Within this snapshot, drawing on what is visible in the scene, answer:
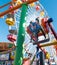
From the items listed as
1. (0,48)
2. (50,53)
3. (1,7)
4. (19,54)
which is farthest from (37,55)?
(0,48)

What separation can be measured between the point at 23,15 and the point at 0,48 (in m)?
5.69

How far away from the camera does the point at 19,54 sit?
3.02 m

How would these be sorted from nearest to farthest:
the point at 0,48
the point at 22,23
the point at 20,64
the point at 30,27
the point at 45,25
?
the point at 20,64
the point at 22,23
the point at 30,27
the point at 45,25
the point at 0,48

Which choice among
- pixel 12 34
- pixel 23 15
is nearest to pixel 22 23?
pixel 23 15

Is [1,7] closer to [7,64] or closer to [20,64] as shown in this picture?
[20,64]

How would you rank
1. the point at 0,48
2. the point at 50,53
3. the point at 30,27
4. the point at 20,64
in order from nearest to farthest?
the point at 20,64 < the point at 30,27 < the point at 50,53 < the point at 0,48

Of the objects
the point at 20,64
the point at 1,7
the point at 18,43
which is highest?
the point at 1,7

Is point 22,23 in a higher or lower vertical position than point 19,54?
higher

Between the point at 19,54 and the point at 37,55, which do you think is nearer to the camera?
the point at 19,54

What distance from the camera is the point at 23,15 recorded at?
3.31m

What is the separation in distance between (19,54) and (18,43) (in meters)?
0.19

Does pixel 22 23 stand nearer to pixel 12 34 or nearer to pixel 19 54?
pixel 19 54

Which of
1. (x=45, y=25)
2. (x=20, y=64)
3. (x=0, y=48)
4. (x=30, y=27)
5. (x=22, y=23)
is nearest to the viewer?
(x=20, y=64)

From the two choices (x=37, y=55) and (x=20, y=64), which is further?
(x=37, y=55)
